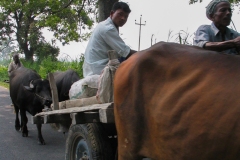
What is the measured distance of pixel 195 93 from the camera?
2676 mm

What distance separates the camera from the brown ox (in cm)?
247

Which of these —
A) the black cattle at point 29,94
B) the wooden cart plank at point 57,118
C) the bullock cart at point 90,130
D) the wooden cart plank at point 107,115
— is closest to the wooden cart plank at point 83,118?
the bullock cart at point 90,130

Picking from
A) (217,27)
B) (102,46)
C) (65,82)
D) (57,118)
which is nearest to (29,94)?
(65,82)

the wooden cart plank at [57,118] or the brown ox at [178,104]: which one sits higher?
the brown ox at [178,104]

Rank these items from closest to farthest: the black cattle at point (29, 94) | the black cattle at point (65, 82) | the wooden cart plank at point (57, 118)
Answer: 1. the wooden cart plank at point (57, 118)
2. the black cattle at point (29, 94)
3. the black cattle at point (65, 82)

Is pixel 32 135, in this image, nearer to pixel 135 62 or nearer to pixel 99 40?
pixel 99 40

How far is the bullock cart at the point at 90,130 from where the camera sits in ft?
11.8

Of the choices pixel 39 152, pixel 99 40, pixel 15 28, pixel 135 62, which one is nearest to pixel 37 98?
pixel 39 152

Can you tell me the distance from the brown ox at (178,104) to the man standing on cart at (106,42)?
902 millimetres

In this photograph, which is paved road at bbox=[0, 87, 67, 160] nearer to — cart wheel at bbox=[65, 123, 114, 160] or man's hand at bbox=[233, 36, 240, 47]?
cart wheel at bbox=[65, 123, 114, 160]

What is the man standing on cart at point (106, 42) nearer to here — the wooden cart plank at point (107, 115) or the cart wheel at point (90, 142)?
the cart wheel at point (90, 142)

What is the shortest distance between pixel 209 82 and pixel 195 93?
4.9 inches

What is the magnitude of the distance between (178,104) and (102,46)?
72.8 inches

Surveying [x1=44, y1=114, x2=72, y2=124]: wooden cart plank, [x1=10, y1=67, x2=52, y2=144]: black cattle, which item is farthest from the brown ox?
[x1=10, y1=67, x2=52, y2=144]: black cattle
